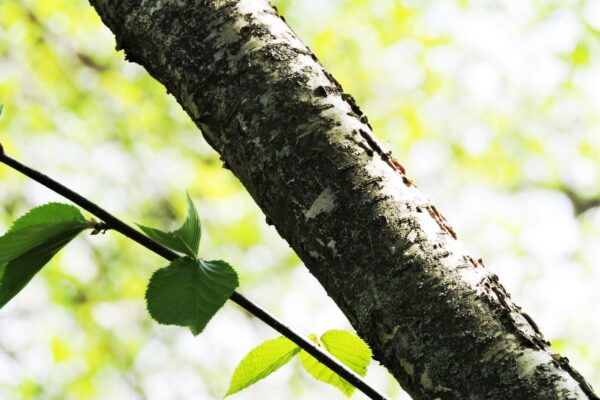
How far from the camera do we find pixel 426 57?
5625 millimetres

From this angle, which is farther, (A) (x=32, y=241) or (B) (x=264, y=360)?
Result: (B) (x=264, y=360)

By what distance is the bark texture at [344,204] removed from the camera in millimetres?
434

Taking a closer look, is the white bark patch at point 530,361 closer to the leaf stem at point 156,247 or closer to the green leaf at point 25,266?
the leaf stem at point 156,247

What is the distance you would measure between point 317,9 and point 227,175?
1.67 m

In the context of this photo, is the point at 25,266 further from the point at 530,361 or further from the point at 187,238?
the point at 530,361

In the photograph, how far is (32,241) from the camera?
399 mm

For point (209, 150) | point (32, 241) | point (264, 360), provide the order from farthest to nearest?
point (209, 150), point (264, 360), point (32, 241)

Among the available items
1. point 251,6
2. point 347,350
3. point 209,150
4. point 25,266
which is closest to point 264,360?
point 347,350

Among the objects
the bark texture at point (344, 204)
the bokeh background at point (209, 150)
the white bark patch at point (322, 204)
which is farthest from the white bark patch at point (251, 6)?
the bokeh background at point (209, 150)

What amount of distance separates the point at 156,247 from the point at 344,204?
0.15 meters

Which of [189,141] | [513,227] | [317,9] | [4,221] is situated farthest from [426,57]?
[4,221]

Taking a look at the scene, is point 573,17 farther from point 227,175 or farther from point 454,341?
point 454,341

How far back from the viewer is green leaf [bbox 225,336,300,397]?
0.50 meters

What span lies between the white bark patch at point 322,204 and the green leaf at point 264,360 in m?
0.10
